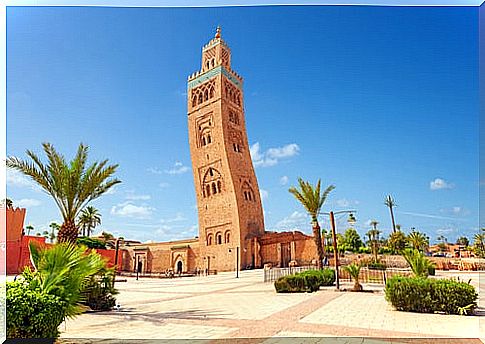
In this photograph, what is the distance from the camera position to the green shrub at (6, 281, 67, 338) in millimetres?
4250

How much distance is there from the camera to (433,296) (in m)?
7.42

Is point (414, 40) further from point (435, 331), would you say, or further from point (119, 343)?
point (119, 343)

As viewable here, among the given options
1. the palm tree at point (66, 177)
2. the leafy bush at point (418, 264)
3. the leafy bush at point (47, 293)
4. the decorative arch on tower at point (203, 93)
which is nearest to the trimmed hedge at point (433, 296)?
the leafy bush at point (418, 264)

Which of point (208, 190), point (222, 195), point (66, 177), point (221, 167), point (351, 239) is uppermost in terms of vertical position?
point (221, 167)

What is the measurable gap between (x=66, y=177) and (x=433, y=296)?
259 inches

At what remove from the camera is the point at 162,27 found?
1144 centimetres

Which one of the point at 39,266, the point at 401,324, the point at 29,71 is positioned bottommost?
the point at 401,324

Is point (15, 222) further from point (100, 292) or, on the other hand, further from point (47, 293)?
point (47, 293)

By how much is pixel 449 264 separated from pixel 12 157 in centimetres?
2474

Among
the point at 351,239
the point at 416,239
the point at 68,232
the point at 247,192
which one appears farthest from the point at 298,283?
the point at 351,239

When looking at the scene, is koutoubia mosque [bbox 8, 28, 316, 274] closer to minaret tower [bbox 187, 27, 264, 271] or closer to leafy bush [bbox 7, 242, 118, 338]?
minaret tower [bbox 187, 27, 264, 271]

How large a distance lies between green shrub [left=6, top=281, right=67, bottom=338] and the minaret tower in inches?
794

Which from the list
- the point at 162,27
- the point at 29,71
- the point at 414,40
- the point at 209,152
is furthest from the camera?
the point at 209,152

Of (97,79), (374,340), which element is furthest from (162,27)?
(374,340)
